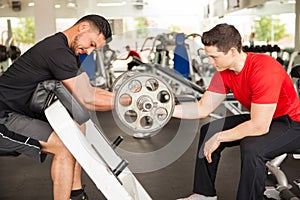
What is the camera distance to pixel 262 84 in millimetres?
1818

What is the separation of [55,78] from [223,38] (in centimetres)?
72

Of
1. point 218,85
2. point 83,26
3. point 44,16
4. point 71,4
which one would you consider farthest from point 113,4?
point 83,26

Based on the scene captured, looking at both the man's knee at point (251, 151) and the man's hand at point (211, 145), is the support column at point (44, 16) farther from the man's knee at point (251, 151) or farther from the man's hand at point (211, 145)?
the man's knee at point (251, 151)

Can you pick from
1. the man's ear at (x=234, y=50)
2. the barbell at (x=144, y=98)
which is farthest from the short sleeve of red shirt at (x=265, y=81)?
the barbell at (x=144, y=98)

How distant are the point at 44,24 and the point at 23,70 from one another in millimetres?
4897

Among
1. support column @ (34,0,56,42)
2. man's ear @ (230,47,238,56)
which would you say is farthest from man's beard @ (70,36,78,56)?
support column @ (34,0,56,42)

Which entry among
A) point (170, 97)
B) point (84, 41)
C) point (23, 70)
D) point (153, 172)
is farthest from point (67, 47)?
point (153, 172)

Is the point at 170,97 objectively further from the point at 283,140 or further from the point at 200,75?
the point at 200,75

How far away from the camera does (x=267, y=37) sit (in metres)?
7.85

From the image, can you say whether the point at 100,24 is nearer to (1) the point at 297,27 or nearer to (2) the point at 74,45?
(2) the point at 74,45

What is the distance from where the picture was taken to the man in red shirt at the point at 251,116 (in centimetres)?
182

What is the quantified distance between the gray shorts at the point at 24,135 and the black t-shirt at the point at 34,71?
3.6 inches

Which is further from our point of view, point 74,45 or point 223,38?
point 74,45

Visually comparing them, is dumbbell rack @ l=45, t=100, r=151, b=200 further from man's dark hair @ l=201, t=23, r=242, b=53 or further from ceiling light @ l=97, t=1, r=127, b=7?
ceiling light @ l=97, t=1, r=127, b=7
